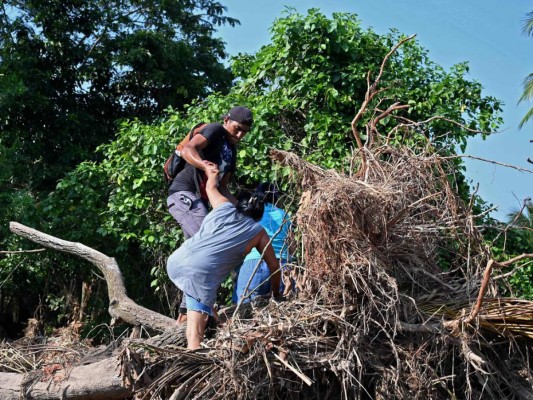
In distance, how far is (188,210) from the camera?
5.48 m

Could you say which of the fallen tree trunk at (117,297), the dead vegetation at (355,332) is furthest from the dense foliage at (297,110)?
the dead vegetation at (355,332)

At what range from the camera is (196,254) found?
193 inches

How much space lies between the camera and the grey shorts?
213 inches

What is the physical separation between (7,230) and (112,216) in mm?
1701

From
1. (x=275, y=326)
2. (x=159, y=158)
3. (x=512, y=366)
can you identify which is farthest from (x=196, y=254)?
(x=159, y=158)

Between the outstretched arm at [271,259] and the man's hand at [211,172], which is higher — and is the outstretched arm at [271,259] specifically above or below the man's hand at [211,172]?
below

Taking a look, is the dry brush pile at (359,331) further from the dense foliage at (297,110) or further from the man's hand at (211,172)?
the dense foliage at (297,110)

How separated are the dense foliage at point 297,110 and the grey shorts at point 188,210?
197 cm

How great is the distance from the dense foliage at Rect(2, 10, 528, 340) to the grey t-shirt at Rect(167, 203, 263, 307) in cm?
254

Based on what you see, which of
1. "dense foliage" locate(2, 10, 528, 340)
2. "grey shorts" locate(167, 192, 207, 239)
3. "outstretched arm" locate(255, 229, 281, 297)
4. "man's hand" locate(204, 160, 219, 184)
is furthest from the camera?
"dense foliage" locate(2, 10, 528, 340)

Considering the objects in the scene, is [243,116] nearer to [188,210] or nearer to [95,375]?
[188,210]

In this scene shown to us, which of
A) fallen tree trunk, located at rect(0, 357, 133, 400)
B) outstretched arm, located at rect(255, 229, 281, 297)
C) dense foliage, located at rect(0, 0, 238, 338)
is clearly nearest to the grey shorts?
outstretched arm, located at rect(255, 229, 281, 297)

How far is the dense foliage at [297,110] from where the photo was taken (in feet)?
25.7

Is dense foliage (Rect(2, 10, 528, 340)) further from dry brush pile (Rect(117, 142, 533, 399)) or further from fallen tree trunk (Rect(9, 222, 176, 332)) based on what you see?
dry brush pile (Rect(117, 142, 533, 399))
